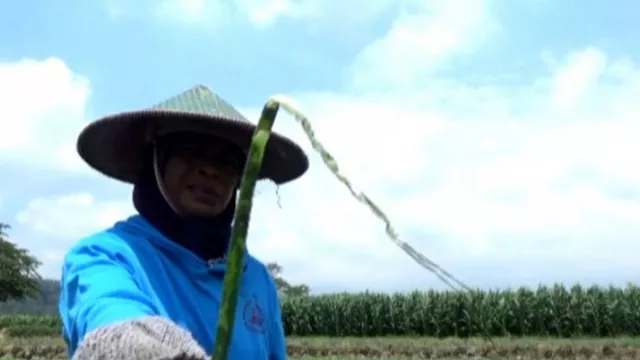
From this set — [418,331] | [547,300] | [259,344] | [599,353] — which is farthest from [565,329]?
[259,344]

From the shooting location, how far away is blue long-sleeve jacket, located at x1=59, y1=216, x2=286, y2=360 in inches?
49.9

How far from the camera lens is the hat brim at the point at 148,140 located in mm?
1636

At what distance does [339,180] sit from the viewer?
939mm

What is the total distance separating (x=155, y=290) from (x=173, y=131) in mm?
292

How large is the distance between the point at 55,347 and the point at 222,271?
14319mm

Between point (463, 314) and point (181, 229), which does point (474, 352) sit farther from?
point (181, 229)

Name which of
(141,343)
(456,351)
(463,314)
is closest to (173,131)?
(141,343)

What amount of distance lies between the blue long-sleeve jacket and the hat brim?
0.18 metres

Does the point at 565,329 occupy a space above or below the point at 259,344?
above

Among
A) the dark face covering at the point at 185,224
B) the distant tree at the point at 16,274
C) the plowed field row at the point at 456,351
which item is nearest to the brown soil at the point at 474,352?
the plowed field row at the point at 456,351

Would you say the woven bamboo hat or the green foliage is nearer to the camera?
the woven bamboo hat

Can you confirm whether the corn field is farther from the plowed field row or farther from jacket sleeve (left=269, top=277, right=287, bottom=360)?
jacket sleeve (left=269, top=277, right=287, bottom=360)

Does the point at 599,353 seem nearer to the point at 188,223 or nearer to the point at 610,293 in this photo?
the point at 610,293

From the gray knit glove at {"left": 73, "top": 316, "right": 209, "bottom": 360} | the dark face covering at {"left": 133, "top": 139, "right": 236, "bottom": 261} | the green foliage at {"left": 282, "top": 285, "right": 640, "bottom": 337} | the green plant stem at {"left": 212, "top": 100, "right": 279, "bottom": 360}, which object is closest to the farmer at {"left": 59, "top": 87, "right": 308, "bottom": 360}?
the dark face covering at {"left": 133, "top": 139, "right": 236, "bottom": 261}
